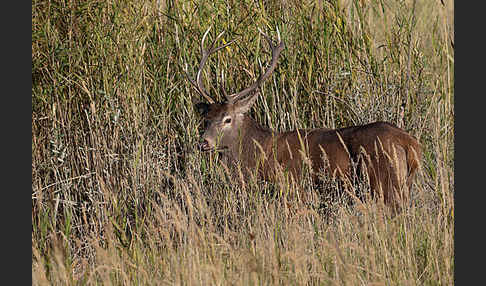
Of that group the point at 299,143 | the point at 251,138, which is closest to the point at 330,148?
the point at 299,143

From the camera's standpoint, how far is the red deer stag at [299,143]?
18.0 ft

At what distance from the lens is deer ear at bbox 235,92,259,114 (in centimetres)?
625

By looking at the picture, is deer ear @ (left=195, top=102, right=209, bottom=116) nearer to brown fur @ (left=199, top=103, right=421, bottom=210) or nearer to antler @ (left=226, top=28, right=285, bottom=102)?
brown fur @ (left=199, top=103, right=421, bottom=210)

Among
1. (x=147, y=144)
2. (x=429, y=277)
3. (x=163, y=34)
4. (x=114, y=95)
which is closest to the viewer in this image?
(x=429, y=277)

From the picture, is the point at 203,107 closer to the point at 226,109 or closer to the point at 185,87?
the point at 226,109

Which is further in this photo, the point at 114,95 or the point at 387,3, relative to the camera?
the point at 387,3

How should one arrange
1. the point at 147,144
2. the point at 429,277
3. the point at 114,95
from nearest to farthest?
the point at 429,277
the point at 147,144
the point at 114,95

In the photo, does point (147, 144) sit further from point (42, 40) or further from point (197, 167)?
point (42, 40)

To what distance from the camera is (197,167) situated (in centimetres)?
601

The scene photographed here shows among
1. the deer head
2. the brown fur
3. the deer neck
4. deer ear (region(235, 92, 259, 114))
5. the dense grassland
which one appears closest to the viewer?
the brown fur

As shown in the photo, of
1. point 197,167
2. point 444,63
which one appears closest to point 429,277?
point 197,167

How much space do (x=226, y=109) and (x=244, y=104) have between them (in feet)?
0.61

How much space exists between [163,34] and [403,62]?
7.61ft

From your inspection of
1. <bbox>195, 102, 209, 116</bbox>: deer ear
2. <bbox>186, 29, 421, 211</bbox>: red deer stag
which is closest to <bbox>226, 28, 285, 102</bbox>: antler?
<bbox>186, 29, 421, 211</bbox>: red deer stag
